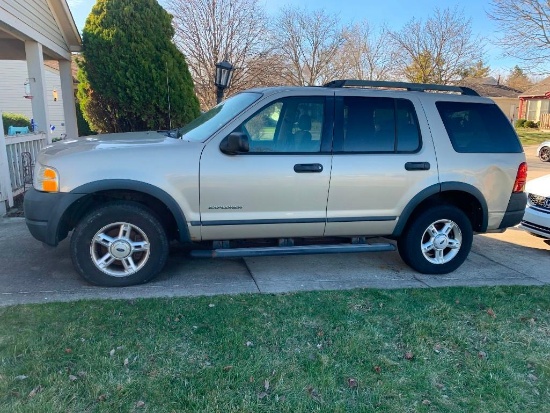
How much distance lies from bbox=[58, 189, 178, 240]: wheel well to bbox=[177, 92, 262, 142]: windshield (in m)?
0.73

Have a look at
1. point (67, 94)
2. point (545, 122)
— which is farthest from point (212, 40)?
point (545, 122)

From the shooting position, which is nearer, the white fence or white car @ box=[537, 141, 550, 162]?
the white fence

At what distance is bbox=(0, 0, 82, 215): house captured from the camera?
701 centimetres

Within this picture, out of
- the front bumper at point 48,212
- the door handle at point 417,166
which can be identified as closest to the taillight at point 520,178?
the door handle at point 417,166

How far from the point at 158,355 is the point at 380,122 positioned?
3.13m

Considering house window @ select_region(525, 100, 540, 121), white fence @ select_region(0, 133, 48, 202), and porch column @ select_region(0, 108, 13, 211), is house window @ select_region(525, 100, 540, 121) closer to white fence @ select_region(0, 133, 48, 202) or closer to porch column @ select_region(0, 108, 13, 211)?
white fence @ select_region(0, 133, 48, 202)

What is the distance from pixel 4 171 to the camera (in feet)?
22.3

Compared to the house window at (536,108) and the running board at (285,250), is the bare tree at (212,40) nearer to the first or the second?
the running board at (285,250)

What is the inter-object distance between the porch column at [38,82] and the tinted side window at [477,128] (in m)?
7.48

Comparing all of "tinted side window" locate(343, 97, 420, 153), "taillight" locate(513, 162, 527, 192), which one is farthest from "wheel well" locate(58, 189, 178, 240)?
"taillight" locate(513, 162, 527, 192)

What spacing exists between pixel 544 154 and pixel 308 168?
16.5 metres

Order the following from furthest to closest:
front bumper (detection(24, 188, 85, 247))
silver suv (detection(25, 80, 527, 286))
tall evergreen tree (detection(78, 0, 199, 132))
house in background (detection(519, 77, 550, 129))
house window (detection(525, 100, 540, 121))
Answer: house window (detection(525, 100, 540, 121)) → house in background (detection(519, 77, 550, 129)) → tall evergreen tree (detection(78, 0, 199, 132)) → silver suv (detection(25, 80, 527, 286)) → front bumper (detection(24, 188, 85, 247))

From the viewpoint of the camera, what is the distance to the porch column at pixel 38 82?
830 centimetres

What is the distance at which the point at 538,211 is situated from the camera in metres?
6.00
